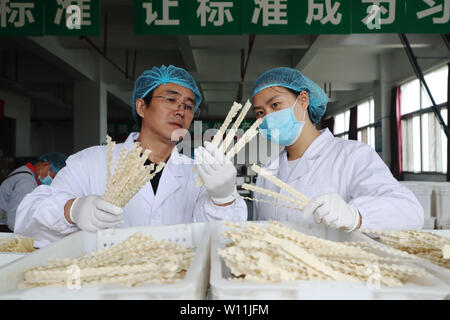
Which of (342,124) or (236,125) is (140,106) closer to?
(236,125)

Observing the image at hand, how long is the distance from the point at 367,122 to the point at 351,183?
9766mm

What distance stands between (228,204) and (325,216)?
1.51 feet

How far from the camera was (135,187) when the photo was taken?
1.12 meters

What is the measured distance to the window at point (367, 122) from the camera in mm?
9998

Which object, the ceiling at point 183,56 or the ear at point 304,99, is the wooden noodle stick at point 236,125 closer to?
the ear at point 304,99

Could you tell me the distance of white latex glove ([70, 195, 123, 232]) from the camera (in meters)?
1.15

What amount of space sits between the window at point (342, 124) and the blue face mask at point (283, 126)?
10827 millimetres

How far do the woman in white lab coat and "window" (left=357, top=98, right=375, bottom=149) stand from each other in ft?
28.3

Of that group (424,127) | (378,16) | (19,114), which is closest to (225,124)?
(378,16)

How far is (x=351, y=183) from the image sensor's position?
1.58 metres

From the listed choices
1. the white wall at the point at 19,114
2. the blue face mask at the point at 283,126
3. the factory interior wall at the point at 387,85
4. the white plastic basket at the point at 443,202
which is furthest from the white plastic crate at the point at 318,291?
the white wall at the point at 19,114

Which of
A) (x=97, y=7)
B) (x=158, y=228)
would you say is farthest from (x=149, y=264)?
(x=97, y=7)

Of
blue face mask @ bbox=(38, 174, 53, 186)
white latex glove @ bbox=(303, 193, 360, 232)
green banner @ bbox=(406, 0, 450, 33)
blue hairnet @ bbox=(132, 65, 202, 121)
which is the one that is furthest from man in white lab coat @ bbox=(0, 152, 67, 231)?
green banner @ bbox=(406, 0, 450, 33)

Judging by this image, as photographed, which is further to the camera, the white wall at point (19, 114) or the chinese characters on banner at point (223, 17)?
the white wall at point (19, 114)
